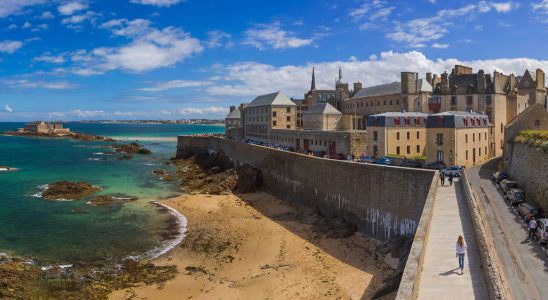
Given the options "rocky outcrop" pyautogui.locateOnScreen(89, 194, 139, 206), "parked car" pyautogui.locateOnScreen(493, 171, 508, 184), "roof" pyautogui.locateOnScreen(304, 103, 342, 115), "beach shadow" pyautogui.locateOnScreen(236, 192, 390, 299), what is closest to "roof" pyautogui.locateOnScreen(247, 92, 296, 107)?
"roof" pyautogui.locateOnScreen(304, 103, 342, 115)

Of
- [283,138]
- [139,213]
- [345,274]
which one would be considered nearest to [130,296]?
[345,274]

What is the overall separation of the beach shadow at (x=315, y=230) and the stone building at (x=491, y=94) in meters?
21.5

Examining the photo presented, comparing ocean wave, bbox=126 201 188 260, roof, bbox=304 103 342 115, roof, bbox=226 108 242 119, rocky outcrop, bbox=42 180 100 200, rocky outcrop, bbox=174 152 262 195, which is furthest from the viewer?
→ roof, bbox=226 108 242 119

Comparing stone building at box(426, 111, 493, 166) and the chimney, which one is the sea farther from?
the chimney

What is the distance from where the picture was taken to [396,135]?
127ft

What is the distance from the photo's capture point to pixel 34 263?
895 inches

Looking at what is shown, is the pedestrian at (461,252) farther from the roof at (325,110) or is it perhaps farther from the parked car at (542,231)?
the roof at (325,110)

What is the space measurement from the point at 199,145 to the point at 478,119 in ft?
153

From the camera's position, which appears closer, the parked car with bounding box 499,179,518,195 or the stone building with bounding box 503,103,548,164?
the parked car with bounding box 499,179,518,195

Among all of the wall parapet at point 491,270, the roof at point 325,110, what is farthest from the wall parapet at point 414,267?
the roof at point 325,110

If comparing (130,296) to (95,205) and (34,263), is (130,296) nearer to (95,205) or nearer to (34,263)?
(34,263)

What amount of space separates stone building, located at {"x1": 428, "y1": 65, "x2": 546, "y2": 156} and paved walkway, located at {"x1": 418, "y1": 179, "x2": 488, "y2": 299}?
28094 mm

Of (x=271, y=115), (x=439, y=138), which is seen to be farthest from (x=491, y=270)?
(x=271, y=115)

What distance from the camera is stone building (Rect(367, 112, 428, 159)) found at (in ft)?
126
